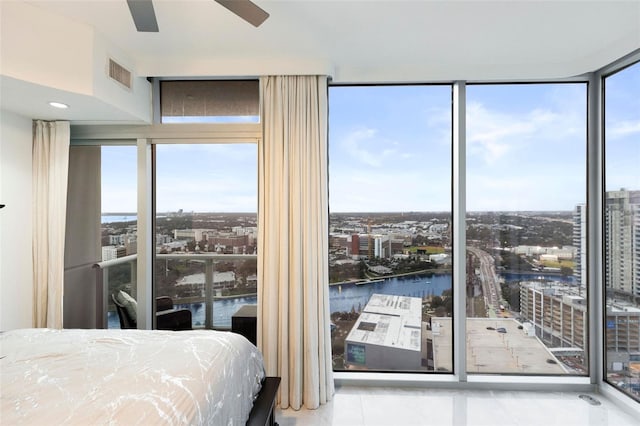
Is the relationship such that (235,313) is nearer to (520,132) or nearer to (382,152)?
(382,152)

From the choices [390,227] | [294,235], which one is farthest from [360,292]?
[294,235]

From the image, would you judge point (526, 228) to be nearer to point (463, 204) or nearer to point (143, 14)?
point (463, 204)

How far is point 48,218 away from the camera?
2453 millimetres

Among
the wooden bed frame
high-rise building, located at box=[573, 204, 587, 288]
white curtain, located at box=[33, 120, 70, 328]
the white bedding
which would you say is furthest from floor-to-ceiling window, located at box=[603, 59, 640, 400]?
white curtain, located at box=[33, 120, 70, 328]

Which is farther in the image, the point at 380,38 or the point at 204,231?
the point at 204,231

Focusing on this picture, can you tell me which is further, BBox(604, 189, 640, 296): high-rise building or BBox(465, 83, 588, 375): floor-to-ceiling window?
BBox(465, 83, 588, 375): floor-to-ceiling window

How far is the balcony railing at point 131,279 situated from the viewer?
268cm

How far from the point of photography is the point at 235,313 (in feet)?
8.93

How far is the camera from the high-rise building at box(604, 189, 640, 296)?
90.2 inches

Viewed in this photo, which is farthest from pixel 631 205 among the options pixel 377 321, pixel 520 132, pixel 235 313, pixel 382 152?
pixel 235 313

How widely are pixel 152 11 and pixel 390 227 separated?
2.15 m

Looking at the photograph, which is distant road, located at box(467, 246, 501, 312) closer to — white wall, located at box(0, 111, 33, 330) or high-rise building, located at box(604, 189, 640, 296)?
high-rise building, located at box(604, 189, 640, 296)

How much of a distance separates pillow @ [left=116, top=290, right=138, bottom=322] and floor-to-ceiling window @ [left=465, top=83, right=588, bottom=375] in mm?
2770

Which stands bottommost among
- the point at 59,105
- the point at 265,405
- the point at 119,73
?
the point at 265,405
